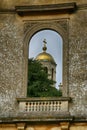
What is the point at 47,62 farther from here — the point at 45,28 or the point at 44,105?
the point at 44,105

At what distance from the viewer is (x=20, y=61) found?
18.2m

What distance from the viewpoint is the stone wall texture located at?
17594 mm

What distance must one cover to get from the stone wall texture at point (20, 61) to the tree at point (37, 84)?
1213cm

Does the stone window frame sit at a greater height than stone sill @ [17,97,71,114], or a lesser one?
greater

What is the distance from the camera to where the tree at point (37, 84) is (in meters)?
31.2

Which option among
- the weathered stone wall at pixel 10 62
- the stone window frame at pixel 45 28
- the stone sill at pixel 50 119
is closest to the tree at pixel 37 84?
the weathered stone wall at pixel 10 62

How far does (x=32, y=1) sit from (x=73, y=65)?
107 inches

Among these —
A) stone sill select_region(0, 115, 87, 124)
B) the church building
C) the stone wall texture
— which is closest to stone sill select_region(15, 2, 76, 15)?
the stone wall texture

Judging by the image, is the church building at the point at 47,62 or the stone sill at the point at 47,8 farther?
the church building at the point at 47,62

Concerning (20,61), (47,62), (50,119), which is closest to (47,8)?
(20,61)

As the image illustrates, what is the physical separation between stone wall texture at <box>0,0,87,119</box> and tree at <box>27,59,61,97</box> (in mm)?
12132

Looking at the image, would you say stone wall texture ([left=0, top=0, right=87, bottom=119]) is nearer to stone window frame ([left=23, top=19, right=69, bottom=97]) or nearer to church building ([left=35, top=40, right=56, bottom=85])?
stone window frame ([left=23, top=19, right=69, bottom=97])

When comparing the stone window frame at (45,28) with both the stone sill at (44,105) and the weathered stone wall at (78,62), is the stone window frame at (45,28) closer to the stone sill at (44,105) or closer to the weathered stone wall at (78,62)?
the weathered stone wall at (78,62)

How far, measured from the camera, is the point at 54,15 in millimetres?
18438
